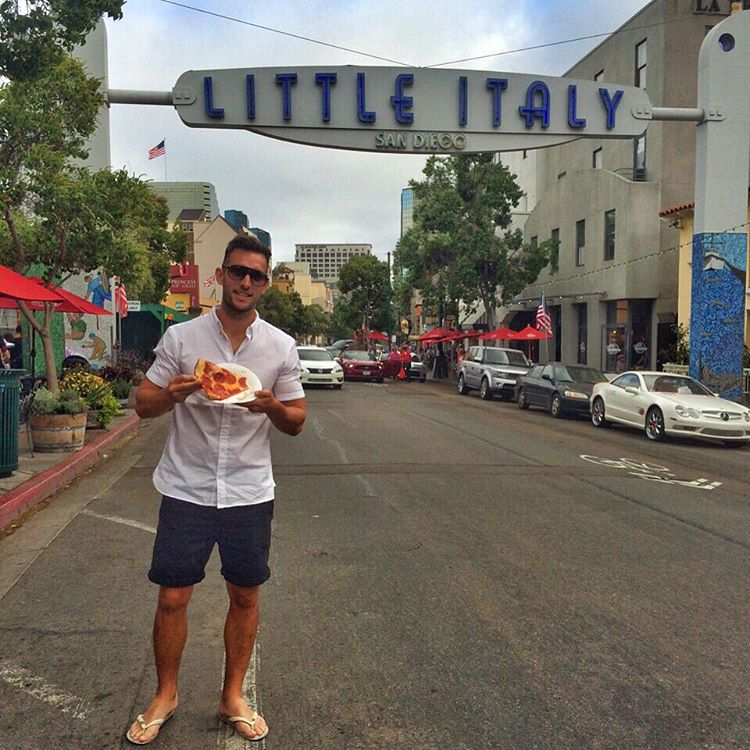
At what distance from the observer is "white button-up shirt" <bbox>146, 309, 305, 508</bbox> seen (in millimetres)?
2957

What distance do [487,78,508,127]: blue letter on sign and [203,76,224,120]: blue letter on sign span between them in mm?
5531

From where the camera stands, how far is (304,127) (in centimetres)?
1507

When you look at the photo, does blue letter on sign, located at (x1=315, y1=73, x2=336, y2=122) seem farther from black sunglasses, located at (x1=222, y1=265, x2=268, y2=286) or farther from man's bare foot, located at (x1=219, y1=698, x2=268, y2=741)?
man's bare foot, located at (x1=219, y1=698, x2=268, y2=741)

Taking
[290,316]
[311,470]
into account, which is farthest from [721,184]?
[290,316]

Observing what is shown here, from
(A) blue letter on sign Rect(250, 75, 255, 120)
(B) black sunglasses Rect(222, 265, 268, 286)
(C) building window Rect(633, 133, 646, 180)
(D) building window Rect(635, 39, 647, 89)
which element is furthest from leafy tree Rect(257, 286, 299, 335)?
(B) black sunglasses Rect(222, 265, 268, 286)

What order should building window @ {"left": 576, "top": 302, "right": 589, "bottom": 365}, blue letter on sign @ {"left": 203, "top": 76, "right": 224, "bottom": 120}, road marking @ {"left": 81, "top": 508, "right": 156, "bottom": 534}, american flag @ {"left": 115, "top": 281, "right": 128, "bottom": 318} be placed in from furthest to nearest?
building window @ {"left": 576, "top": 302, "right": 589, "bottom": 365} < american flag @ {"left": 115, "top": 281, "right": 128, "bottom": 318} < blue letter on sign @ {"left": 203, "top": 76, "right": 224, "bottom": 120} < road marking @ {"left": 81, "top": 508, "right": 156, "bottom": 534}

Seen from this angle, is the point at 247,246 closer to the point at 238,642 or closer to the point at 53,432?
the point at 238,642

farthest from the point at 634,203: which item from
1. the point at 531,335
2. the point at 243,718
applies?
the point at 243,718

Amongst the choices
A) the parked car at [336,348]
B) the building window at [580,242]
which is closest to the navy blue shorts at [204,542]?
the parked car at [336,348]

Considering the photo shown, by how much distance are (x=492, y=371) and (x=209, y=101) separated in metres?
12.6

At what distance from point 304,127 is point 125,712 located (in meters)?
13.5

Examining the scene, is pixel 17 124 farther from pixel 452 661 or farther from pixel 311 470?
pixel 452 661

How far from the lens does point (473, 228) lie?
3144cm

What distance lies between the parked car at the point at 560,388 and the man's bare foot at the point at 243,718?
51.9ft
